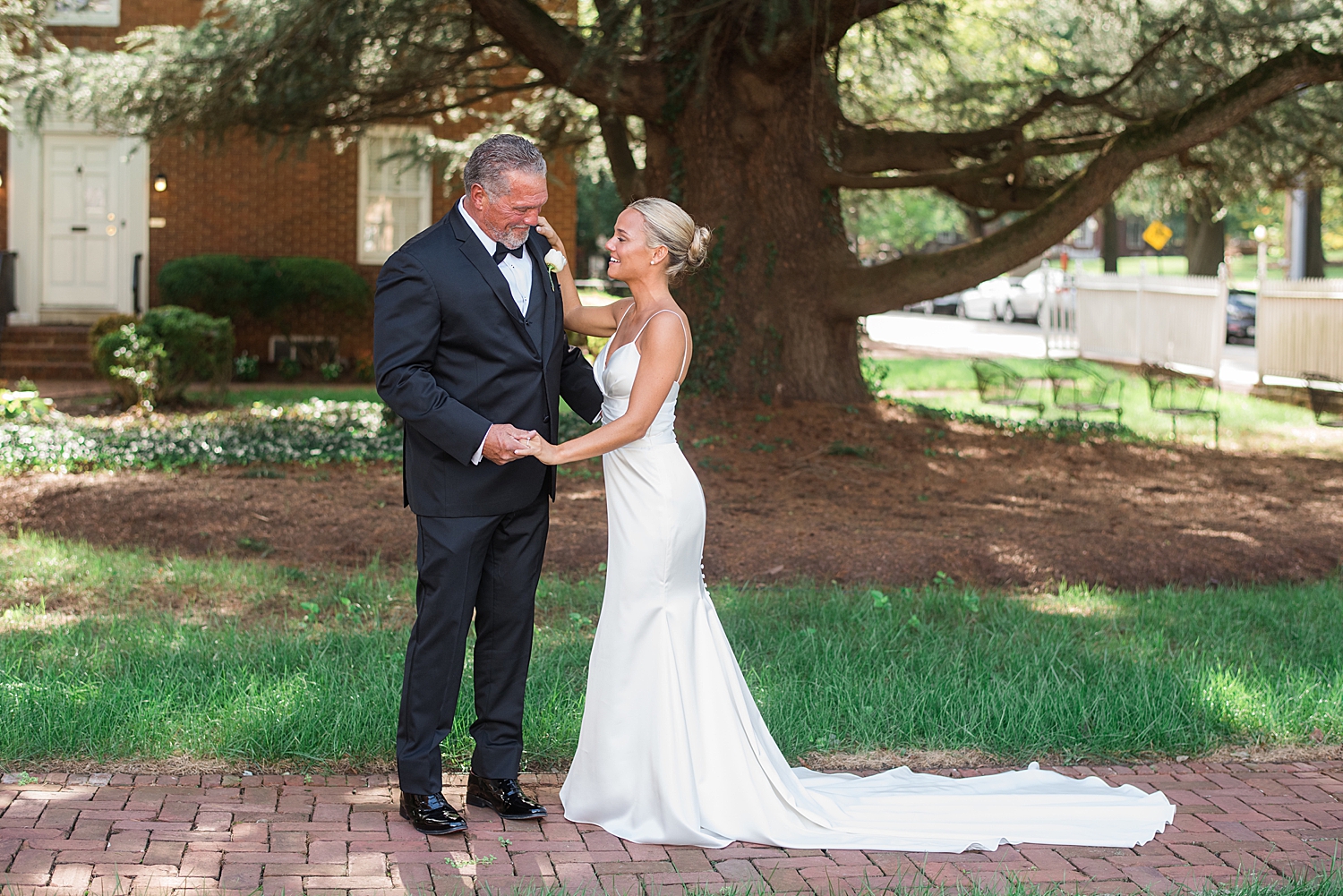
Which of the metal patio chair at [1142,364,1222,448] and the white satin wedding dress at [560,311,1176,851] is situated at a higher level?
the metal patio chair at [1142,364,1222,448]

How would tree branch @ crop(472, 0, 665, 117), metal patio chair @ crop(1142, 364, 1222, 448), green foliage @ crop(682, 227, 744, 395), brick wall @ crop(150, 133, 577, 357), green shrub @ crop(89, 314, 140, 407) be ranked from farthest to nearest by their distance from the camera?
brick wall @ crop(150, 133, 577, 357) < green shrub @ crop(89, 314, 140, 407) < metal patio chair @ crop(1142, 364, 1222, 448) < green foliage @ crop(682, 227, 744, 395) < tree branch @ crop(472, 0, 665, 117)

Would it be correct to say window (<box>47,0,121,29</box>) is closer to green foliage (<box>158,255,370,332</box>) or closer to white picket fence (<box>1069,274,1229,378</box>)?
green foliage (<box>158,255,370,332</box>)

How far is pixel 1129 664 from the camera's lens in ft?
19.3

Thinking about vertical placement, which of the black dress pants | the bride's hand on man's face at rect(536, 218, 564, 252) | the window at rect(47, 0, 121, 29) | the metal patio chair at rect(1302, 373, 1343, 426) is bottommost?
the black dress pants

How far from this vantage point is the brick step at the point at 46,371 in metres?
16.9

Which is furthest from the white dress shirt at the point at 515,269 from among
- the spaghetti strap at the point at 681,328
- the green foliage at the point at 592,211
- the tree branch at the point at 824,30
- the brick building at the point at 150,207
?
the green foliage at the point at 592,211

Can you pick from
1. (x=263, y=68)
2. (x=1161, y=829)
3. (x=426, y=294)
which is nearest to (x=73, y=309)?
(x=263, y=68)

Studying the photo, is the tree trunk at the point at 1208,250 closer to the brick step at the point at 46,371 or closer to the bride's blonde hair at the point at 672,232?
the brick step at the point at 46,371

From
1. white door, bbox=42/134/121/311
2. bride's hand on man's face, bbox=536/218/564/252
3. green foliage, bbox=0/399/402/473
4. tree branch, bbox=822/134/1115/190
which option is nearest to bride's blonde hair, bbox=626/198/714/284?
bride's hand on man's face, bbox=536/218/564/252

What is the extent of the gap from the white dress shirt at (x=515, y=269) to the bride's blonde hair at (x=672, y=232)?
1.29 ft

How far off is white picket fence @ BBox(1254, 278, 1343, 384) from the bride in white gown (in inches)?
597

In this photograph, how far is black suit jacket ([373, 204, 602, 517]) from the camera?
3967 millimetres

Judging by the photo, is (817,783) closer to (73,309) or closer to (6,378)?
(6,378)

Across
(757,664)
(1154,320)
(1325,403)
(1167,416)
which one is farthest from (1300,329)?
(757,664)
